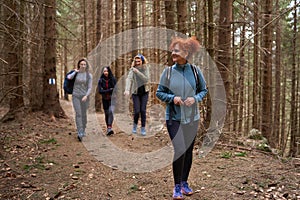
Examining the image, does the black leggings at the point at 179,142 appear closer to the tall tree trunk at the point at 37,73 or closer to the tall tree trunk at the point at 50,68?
the tall tree trunk at the point at 50,68

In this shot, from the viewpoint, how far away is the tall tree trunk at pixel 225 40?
6461 mm

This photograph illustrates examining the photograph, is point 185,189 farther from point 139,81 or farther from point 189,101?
point 139,81

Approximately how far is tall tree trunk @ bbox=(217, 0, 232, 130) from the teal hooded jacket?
2.79 metres

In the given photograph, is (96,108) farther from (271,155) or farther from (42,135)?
(271,155)

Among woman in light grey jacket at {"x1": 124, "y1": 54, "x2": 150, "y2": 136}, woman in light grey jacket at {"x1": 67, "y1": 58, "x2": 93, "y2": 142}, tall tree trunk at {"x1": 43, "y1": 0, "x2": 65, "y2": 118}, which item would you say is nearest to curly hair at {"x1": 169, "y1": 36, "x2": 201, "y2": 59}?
woman in light grey jacket at {"x1": 124, "y1": 54, "x2": 150, "y2": 136}

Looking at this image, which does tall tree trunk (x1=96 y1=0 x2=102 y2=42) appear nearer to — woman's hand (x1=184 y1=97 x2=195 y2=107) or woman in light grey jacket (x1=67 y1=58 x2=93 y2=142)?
woman in light grey jacket (x1=67 y1=58 x2=93 y2=142)

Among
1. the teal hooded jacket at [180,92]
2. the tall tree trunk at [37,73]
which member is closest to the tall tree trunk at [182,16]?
the teal hooded jacket at [180,92]

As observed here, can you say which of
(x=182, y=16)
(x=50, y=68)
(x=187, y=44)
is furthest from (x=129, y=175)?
(x=50, y=68)

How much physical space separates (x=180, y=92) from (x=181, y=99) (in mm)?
100

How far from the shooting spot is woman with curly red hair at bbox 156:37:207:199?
3.83 m

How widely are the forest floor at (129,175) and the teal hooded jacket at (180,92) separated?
1.18 metres

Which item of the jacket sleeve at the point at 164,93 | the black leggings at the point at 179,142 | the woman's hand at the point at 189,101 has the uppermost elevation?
the jacket sleeve at the point at 164,93

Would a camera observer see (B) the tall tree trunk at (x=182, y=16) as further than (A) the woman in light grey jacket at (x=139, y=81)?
No

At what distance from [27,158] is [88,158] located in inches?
50.4
